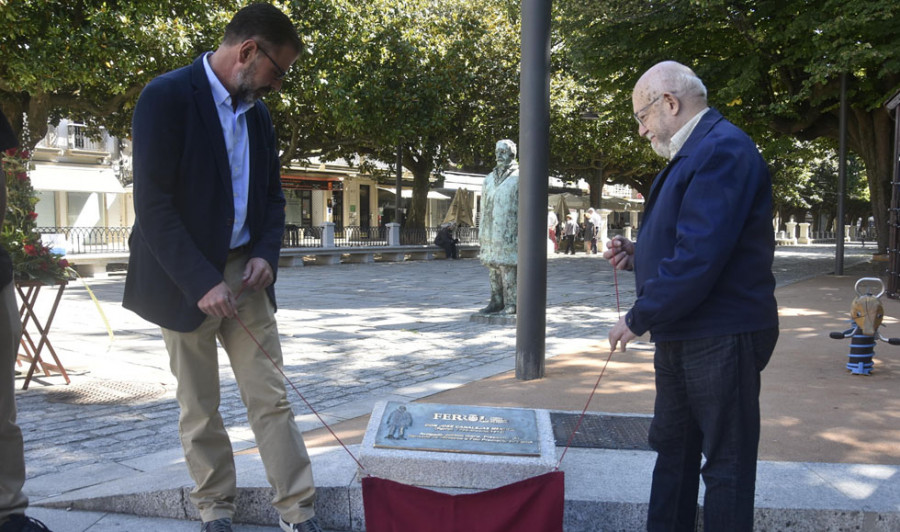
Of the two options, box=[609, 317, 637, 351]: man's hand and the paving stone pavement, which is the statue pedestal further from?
box=[609, 317, 637, 351]: man's hand

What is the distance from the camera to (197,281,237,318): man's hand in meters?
2.74

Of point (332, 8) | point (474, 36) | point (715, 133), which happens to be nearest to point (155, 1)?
point (332, 8)

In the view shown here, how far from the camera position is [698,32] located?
1781cm

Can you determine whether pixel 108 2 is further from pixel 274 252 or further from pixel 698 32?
pixel 274 252

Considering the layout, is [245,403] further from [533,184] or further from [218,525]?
[533,184]

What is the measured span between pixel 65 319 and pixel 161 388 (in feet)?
15.5

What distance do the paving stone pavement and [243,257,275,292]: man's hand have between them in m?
1.86

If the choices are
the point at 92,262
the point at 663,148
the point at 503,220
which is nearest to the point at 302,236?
the point at 92,262

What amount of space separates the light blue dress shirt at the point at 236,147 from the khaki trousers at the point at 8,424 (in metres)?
0.94

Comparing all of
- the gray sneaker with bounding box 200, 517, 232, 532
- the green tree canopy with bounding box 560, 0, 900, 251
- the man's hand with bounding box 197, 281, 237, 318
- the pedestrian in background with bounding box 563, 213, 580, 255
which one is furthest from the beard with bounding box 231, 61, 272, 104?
the pedestrian in background with bounding box 563, 213, 580, 255

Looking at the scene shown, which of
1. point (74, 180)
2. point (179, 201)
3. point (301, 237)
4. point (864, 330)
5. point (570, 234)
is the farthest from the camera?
point (74, 180)

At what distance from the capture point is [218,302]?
274 cm

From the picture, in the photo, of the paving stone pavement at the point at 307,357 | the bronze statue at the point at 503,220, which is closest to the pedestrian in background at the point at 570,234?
the paving stone pavement at the point at 307,357

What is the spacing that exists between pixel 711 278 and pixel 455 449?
4.47 ft
